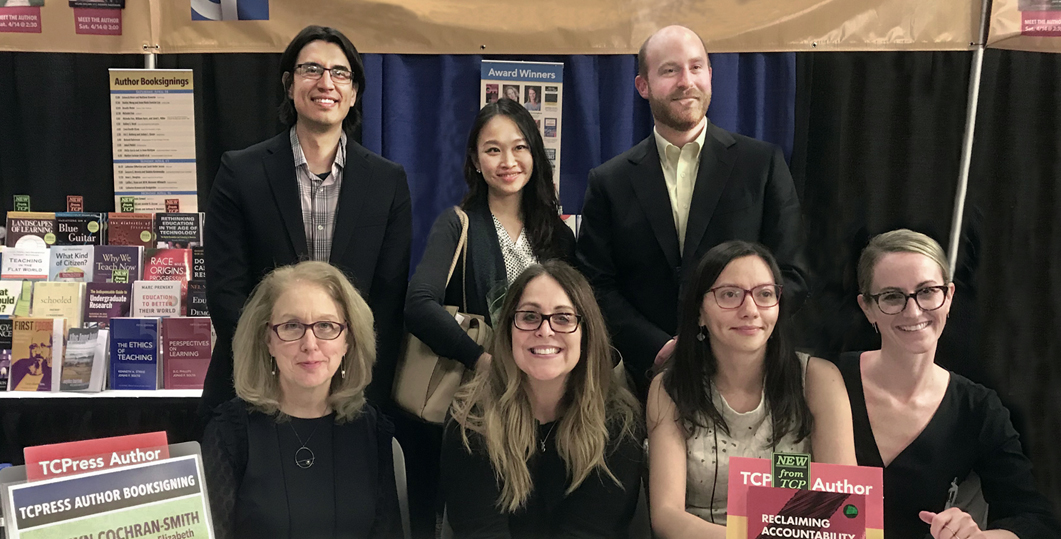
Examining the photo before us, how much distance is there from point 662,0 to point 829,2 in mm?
595

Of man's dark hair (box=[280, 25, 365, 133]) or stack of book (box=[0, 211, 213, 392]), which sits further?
stack of book (box=[0, 211, 213, 392])

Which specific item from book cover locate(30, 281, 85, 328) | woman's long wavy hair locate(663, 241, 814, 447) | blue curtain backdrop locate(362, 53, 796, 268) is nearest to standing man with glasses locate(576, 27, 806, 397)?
woman's long wavy hair locate(663, 241, 814, 447)

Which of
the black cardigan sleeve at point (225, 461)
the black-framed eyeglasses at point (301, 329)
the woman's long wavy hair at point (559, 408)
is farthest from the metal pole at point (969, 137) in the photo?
the black cardigan sleeve at point (225, 461)

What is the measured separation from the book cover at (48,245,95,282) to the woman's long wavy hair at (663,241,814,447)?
2.25m

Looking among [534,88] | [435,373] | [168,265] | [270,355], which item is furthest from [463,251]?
[168,265]

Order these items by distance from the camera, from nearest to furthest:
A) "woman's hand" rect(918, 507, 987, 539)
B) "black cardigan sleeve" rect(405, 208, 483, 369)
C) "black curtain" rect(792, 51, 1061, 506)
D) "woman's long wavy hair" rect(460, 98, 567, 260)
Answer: "woman's hand" rect(918, 507, 987, 539) < "black cardigan sleeve" rect(405, 208, 483, 369) < "woman's long wavy hair" rect(460, 98, 567, 260) < "black curtain" rect(792, 51, 1061, 506)

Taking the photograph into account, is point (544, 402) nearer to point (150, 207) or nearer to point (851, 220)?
point (851, 220)

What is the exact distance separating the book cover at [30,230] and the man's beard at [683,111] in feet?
7.62

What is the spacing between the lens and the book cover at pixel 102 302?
112 inches

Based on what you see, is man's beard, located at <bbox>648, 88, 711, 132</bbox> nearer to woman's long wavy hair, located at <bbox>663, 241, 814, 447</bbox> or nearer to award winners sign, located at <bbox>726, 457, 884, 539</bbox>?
woman's long wavy hair, located at <bbox>663, 241, 814, 447</bbox>

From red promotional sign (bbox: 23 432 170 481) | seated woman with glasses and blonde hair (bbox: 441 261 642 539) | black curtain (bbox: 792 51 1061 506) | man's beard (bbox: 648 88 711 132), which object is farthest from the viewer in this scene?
black curtain (bbox: 792 51 1061 506)

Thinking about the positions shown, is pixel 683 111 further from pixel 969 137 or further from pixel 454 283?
pixel 969 137

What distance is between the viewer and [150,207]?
10.1ft

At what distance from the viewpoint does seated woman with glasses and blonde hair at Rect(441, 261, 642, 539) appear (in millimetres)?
1719
